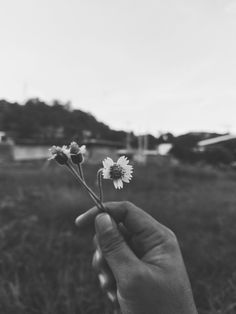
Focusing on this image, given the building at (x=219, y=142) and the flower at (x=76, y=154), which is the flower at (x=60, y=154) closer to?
the flower at (x=76, y=154)

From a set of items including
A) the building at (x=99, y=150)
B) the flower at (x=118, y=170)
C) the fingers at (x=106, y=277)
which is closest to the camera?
the flower at (x=118, y=170)

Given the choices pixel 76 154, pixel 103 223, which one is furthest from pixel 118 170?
pixel 103 223

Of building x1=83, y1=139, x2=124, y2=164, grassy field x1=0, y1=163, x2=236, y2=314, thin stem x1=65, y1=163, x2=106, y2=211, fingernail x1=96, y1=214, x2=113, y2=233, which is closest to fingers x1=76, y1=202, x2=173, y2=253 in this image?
fingernail x1=96, y1=214, x2=113, y2=233

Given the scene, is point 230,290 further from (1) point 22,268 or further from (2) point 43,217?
(2) point 43,217

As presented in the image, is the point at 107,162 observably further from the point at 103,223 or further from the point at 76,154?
the point at 103,223

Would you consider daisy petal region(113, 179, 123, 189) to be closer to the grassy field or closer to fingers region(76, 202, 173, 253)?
fingers region(76, 202, 173, 253)

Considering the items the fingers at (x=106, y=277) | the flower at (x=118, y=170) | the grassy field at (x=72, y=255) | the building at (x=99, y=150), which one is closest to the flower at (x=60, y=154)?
the flower at (x=118, y=170)
